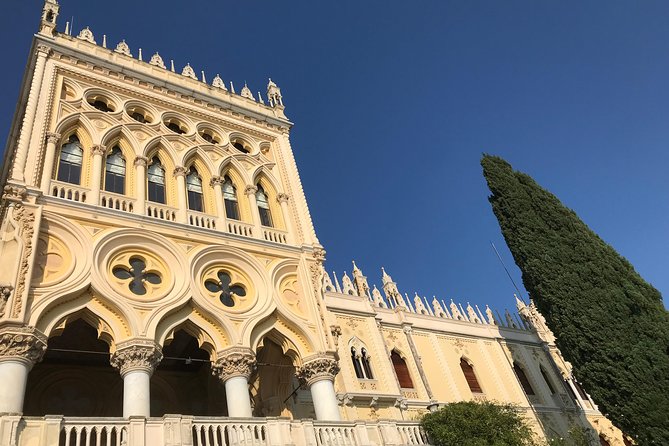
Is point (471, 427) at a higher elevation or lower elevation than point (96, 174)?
lower

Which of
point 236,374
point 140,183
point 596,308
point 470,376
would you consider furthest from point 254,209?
point 470,376

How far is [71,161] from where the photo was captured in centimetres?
1475

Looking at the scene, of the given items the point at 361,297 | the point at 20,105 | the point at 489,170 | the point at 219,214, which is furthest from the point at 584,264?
the point at 20,105

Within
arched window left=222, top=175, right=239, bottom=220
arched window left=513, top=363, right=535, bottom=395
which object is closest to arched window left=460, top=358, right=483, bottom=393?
arched window left=513, top=363, right=535, bottom=395

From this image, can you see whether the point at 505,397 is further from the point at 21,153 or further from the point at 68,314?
the point at 21,153

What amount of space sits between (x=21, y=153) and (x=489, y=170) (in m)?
19.8


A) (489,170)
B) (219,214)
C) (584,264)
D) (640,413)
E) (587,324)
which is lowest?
(640,413)

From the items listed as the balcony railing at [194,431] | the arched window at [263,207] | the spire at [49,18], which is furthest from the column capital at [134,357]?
the spire at [49,18]

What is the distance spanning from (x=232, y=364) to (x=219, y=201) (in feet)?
19.3

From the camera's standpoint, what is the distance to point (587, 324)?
1784 centimetres

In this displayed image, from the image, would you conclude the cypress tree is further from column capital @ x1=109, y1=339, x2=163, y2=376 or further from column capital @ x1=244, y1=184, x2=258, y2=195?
column capital @ x1=109, y1=339, x2=163, y2=376

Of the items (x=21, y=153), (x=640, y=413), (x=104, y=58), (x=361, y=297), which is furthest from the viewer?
(x=361, y=297)

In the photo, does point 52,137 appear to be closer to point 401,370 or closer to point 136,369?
point 136,369

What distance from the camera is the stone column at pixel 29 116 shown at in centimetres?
1283
